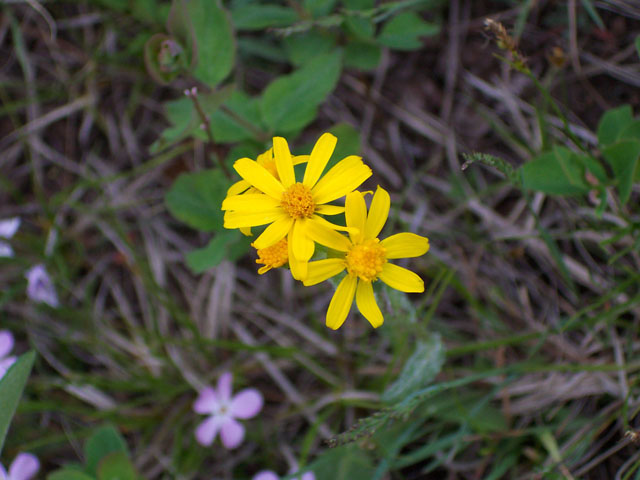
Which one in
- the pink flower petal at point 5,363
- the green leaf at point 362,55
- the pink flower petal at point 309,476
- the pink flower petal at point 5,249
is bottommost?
the pink flower petal at point 309,476

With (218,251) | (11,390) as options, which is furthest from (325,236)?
(11,390)

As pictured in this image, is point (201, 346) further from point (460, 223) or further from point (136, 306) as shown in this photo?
point (460, 223)

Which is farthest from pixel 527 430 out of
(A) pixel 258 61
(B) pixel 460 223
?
(A) pixel 258 61

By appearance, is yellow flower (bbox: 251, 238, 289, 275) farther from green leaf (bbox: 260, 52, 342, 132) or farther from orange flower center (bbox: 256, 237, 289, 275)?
green leaf (bbox: 260, 52, 342, 132)

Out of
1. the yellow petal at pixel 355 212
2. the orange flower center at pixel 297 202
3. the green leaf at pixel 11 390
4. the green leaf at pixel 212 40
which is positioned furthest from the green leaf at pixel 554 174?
the green leaf at pixel 11 390

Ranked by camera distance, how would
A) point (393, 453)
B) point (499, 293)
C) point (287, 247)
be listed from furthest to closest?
point (499, 293) → point (393, 453) → point (287, 247)

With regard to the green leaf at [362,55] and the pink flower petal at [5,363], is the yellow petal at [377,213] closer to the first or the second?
the green leaf at [362,55]
